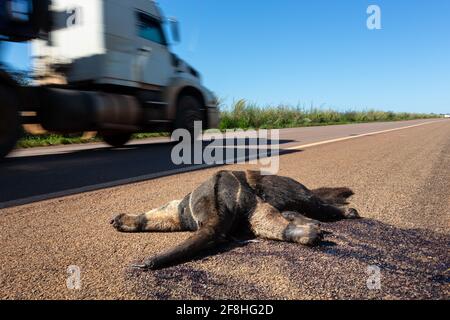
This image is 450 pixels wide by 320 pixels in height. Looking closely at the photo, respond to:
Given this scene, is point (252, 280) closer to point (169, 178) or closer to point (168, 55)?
point (169, 178)

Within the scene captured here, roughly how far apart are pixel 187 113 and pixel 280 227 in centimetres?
750

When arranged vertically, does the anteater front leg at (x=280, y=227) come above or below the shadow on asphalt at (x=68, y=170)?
above

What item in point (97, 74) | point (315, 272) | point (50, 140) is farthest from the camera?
point (50, 140)

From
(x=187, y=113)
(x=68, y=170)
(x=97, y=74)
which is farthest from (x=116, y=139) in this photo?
(x=68, y=170)

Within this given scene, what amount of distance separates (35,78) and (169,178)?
3700 millimetres

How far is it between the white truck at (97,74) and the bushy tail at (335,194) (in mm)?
4614

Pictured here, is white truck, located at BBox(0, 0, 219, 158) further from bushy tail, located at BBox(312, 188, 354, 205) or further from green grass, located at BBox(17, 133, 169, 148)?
bushy tail, located at BBox(312, 188, 354, 205)

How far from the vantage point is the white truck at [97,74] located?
621 centimetres

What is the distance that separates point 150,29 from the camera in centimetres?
889

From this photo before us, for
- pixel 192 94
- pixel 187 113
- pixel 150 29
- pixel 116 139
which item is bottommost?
pixel 116 139

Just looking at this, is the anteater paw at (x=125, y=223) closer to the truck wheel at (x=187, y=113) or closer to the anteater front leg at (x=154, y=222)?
the anteater front leg at (x=154, y=222)

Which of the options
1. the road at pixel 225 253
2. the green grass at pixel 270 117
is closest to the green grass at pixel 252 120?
the green grass at pixel 270 117

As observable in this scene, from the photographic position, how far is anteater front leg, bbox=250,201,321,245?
2.23 metres

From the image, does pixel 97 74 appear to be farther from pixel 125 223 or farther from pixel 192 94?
pixel 125 223
